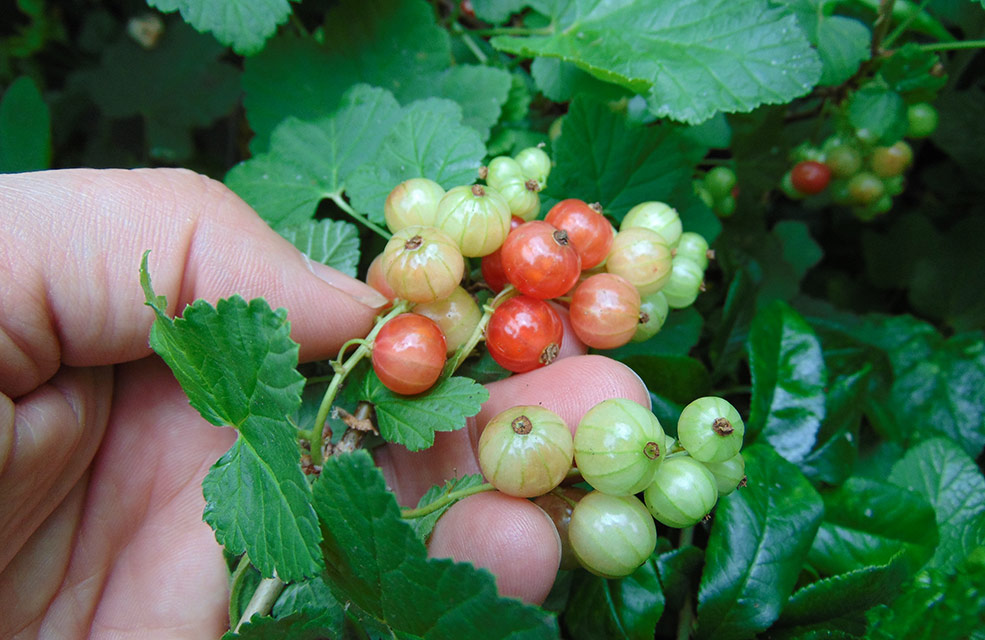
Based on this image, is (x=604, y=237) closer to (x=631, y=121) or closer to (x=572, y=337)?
(x=572, y=337)

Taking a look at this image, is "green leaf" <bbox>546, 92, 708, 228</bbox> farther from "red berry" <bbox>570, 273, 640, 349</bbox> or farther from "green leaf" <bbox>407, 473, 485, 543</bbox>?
"green leaf" <bbox>407, 473, 485, 543</bbox>

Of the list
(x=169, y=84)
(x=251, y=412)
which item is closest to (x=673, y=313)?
(x=251, y=412)

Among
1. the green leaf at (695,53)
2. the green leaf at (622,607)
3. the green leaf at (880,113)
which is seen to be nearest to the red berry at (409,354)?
the green leaf at (622,607)

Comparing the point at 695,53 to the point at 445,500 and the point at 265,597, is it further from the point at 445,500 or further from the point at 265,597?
the point at 265,597

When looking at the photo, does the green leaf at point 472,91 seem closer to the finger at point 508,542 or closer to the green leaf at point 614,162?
the green leaf at point 614,162

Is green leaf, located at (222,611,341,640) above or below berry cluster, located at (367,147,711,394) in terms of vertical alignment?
below

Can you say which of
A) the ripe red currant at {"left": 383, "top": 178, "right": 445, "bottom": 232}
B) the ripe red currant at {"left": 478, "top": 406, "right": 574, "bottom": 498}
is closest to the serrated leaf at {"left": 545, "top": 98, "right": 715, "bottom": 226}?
the ripe red currant at {"left": 383, "top": 178, "right": 445, "bottom": 232}

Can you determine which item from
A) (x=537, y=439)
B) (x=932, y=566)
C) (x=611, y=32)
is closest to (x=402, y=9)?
(x=611, y=32)

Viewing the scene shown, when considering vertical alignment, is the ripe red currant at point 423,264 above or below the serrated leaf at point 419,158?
below
